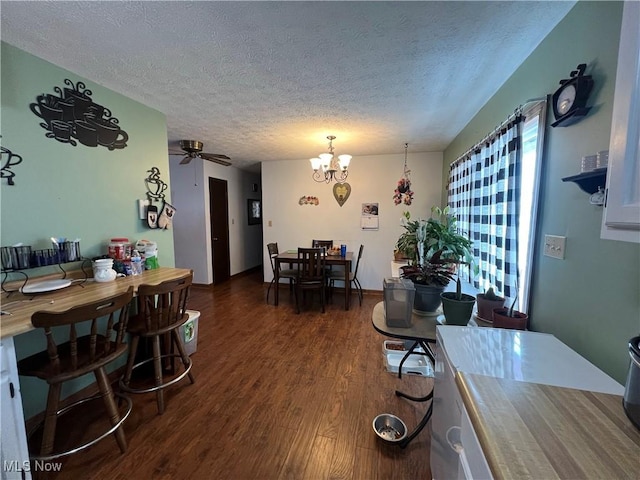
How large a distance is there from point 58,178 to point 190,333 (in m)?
1.57

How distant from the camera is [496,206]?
6.07ft

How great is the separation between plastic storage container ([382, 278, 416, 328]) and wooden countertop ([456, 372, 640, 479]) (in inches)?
24.9

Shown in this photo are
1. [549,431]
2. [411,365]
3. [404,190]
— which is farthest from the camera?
[404,190]

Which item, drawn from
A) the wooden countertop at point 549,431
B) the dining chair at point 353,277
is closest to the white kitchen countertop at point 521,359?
the wooden countertop at point 549,431

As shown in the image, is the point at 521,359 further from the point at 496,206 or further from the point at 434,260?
the point at 496,206

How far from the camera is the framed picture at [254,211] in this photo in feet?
20.1

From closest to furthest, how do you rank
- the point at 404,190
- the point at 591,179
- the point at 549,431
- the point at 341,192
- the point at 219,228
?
the point at 549,431, the point at 591,179, the point at 404,190, the point at 341,192, the point at 219,228

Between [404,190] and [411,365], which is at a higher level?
[404,190]

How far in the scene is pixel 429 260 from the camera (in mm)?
1688

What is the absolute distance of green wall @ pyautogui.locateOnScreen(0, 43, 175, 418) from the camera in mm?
1563

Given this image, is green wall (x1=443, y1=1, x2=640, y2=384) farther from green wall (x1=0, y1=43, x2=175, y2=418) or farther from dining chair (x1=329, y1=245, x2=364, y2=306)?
green wall (x1=0, y1=43, x2=175, y2=418)

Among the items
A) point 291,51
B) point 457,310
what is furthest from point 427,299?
point 291,51

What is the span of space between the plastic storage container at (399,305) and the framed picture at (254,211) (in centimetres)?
513

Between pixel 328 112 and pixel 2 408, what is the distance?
2790 millimetres
